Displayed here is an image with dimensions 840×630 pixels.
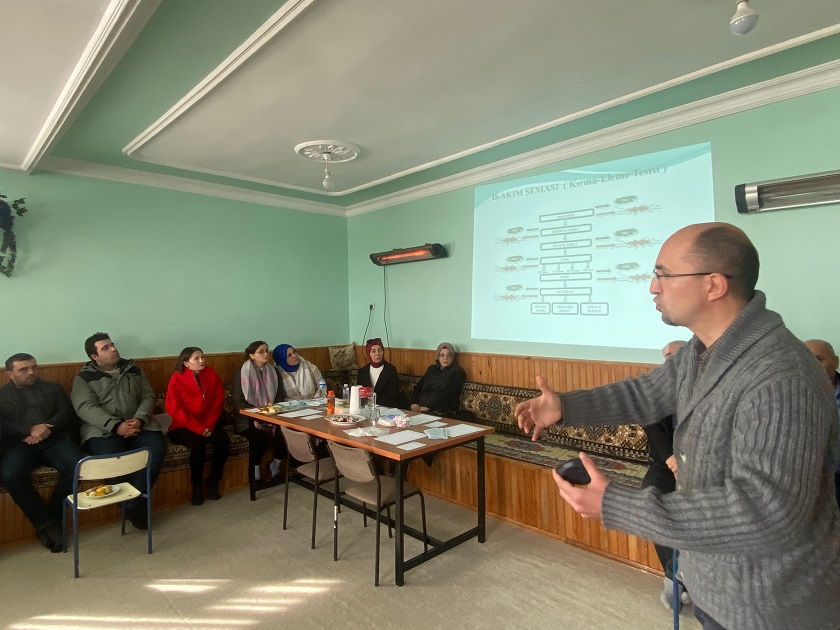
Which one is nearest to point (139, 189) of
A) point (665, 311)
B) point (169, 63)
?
point (169, 63)

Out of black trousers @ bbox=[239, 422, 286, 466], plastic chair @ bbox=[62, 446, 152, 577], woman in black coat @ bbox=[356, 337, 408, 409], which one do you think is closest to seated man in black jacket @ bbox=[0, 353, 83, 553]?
plastic chair @ bbox=[62, 446, 152, 577]

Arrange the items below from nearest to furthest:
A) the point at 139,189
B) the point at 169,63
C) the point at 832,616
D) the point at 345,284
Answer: the point at 832,616
the point at 169,63
the point at 139,189
the point at 345,284

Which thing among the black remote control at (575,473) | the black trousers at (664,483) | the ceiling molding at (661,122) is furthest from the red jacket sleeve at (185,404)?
the black remote control at (575,473)

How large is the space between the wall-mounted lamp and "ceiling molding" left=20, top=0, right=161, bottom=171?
9.25 feet

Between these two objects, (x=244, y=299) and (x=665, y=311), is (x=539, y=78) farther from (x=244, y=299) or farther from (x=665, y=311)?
(x=244, y=299)

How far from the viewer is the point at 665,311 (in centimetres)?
111

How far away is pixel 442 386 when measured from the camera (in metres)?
4.21

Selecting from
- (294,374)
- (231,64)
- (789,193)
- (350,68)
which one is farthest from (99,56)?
(789,193)

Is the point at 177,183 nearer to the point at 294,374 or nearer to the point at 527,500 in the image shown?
the point at 294,374

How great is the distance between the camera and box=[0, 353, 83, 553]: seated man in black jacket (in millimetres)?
3107

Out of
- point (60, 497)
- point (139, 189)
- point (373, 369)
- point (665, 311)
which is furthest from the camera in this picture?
point (373, 369)

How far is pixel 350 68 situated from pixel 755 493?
245 cm

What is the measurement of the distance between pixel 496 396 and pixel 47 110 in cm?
358

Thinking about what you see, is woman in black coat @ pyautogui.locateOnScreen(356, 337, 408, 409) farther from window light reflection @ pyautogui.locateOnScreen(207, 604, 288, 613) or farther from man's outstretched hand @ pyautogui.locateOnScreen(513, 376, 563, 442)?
man's outstretched hand @ pyautogui.locateOnScreen(513, 376, 563, 442)
